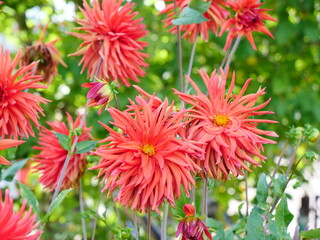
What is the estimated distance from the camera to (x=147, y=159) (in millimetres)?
573

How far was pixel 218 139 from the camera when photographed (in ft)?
1.97

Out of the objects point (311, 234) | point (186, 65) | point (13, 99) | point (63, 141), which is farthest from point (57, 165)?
point (186, 65)

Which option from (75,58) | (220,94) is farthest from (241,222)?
(75,58)

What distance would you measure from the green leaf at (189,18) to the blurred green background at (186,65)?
2.62 feet

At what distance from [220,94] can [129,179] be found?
0.17m

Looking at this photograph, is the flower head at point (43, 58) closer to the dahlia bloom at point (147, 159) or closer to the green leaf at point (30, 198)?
the green leaf at point (30, 198)

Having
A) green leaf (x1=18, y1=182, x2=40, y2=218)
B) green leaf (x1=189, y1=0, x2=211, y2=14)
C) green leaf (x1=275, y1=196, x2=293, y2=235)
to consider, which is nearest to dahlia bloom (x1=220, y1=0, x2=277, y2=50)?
green leaf (x1=189, y1=0, x2=211, y2=14)

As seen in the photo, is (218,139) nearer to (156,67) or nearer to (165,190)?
(165,190)

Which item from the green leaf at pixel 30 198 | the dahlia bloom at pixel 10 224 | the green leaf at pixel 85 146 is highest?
the green leaf at pixel 85 146

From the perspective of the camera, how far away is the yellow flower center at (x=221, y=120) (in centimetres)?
63

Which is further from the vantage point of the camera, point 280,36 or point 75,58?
point 280,36

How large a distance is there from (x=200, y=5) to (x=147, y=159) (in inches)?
13.8

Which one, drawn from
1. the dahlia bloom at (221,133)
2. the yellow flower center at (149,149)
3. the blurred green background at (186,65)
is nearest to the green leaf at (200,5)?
the dahlia bloom at (221,133)

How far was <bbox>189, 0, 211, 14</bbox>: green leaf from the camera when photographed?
0.81 meters
